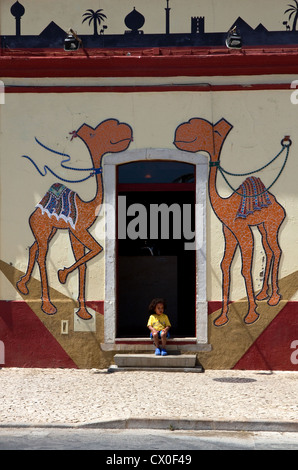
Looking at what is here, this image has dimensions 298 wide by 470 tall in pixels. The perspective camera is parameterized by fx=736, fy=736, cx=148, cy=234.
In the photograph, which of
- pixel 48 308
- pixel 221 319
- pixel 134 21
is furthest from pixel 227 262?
pixel 134 21

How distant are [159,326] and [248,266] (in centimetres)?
173

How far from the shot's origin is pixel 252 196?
11.8 metres

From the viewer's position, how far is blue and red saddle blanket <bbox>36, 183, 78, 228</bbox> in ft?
39.4

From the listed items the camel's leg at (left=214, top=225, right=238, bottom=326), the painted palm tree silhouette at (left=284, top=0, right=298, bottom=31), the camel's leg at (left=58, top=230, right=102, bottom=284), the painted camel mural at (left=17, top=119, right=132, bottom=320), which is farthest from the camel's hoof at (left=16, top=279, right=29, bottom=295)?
the painted palm tree silhouette at (left=284, top=0, right=298, bottom=31)

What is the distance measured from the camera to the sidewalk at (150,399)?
8.45 meters

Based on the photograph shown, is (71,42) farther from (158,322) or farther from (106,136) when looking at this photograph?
(158,322)

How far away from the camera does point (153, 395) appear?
977 cm

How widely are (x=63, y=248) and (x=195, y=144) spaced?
273 cm

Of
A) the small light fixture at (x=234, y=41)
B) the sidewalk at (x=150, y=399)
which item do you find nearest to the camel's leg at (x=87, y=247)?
the sidewalk at (x=150, y=399)

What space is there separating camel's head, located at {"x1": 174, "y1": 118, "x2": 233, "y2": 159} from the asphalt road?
5105 mm

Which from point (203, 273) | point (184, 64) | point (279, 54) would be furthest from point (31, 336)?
point (279, 54)

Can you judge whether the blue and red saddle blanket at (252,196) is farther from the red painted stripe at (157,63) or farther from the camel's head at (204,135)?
the red painted stripe at (157,63)

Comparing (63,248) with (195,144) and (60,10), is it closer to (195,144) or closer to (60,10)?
(195,144)

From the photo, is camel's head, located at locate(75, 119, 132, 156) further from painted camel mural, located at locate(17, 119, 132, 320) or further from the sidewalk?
the sidewalk
